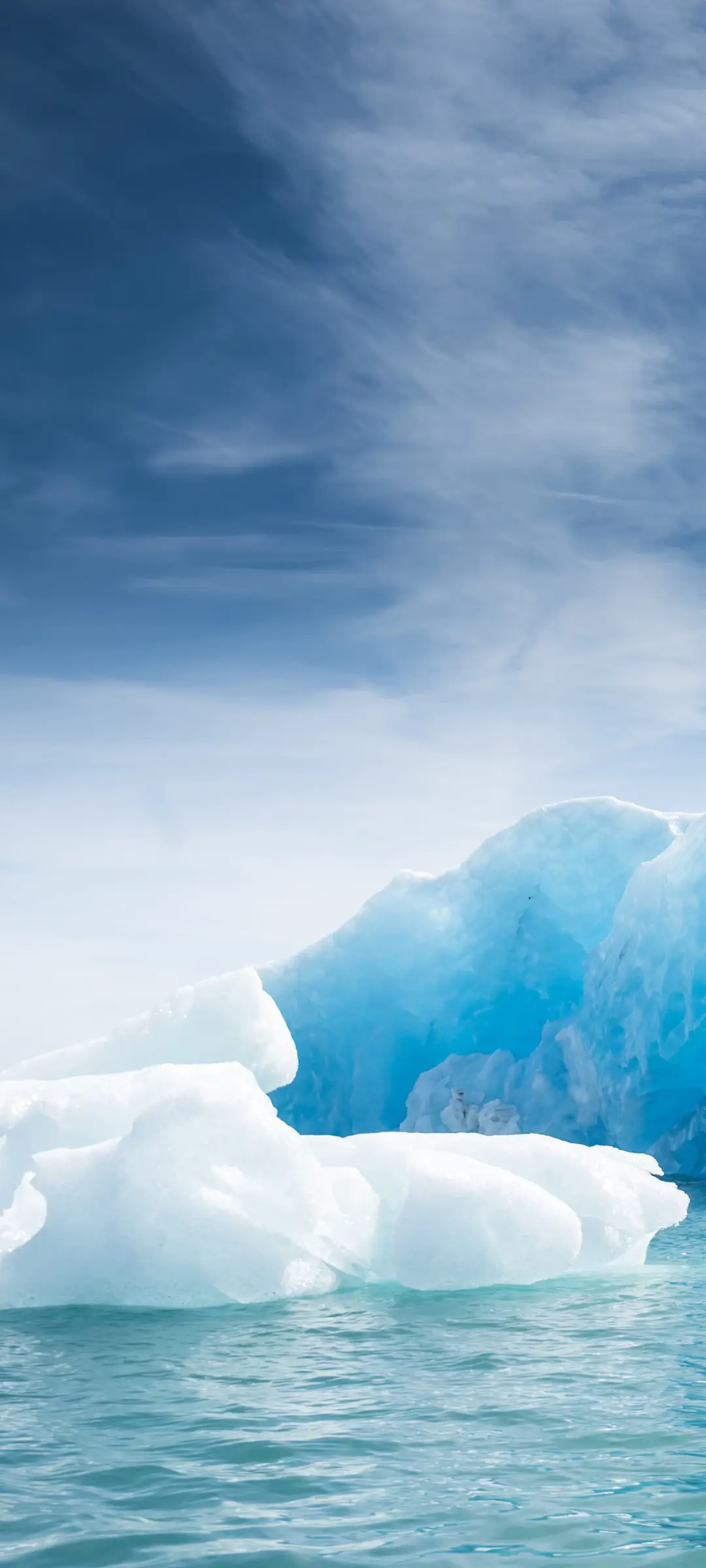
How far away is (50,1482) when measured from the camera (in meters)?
4.25

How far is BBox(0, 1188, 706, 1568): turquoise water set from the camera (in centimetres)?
372

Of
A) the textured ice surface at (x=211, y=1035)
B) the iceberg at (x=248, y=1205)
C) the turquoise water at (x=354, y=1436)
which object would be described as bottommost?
the turquoise water at (x=354, y=1436)

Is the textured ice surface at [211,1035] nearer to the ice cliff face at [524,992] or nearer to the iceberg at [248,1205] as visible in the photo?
the iceberg at [248,1205]

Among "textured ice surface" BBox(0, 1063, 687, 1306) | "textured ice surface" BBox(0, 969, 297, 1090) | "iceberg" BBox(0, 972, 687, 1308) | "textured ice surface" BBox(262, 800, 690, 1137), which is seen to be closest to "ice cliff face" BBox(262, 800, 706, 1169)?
"textured ice surface" BBox(262, 800, 690, 1137)

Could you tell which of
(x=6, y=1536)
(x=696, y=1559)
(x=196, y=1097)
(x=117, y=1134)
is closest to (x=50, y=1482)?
(x=6, y=1536)

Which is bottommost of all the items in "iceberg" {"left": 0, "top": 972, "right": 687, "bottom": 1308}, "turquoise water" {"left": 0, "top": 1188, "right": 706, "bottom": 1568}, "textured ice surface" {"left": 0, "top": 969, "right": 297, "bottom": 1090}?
"turquoise water" {"left": 0, "top": 1188, "right": 706, "bottom": 1568}

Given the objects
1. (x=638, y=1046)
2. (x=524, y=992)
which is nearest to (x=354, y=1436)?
(x=638, y=1046)

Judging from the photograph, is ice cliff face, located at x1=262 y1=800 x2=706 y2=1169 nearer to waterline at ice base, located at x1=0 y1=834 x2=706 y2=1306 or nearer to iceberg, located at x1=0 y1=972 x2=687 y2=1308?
waterline at ice base, located at x1=0 y1=834 x2=706 y2=1306

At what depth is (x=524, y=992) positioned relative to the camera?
20.4m

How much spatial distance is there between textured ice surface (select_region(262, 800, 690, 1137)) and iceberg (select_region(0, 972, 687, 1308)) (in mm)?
10491

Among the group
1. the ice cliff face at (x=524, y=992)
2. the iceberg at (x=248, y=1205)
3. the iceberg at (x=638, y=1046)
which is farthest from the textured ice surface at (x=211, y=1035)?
the ice cliff face at (x=524, y=992)

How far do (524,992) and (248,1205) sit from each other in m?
13.2

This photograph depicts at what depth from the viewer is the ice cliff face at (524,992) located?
56.0 ft

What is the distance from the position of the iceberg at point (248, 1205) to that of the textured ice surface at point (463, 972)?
10491 millimetres
